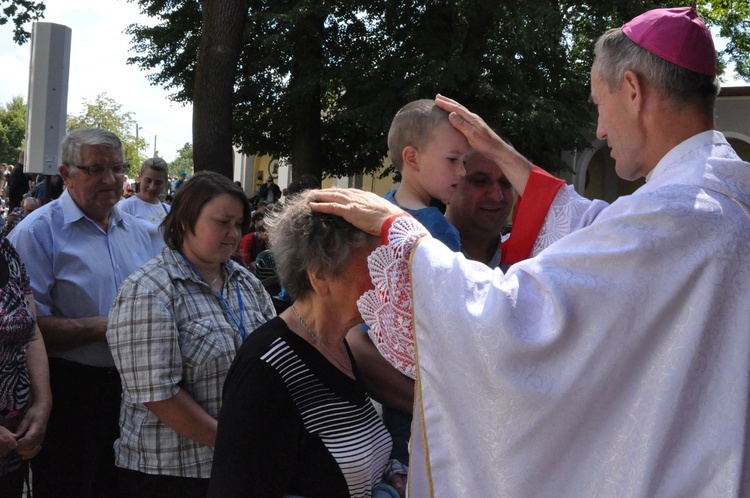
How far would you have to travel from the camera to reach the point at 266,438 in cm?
207

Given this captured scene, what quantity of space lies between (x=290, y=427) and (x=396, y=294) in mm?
489

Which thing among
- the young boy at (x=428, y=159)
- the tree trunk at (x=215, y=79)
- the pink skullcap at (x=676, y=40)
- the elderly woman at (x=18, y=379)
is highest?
the tree trunk at (x=215, y=79)

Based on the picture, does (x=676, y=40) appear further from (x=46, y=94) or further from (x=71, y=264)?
(x=46, y=94)

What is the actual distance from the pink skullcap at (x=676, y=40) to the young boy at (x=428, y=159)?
2.67ft

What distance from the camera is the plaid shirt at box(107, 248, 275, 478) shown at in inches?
114

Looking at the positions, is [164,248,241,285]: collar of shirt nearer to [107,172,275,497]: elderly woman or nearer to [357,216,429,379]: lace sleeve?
[107,172,275,497]: elderly woman

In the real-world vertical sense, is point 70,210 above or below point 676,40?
below

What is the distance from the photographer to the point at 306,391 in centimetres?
218

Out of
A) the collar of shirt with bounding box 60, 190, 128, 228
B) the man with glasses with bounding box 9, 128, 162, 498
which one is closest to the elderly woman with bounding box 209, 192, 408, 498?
the man with glasses with bounding box 9, 128, 162, 498

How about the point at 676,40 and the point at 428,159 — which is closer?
the point at 676,40

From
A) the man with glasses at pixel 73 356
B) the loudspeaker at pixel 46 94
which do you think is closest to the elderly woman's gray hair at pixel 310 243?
the man with glasses at pixel 73 356

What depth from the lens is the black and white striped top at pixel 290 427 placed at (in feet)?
6.79

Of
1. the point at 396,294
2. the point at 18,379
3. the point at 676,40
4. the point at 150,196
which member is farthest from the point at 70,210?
the point at 150,196

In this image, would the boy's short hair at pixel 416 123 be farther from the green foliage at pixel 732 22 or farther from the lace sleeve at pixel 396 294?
the green foliage at pixel 732 22
